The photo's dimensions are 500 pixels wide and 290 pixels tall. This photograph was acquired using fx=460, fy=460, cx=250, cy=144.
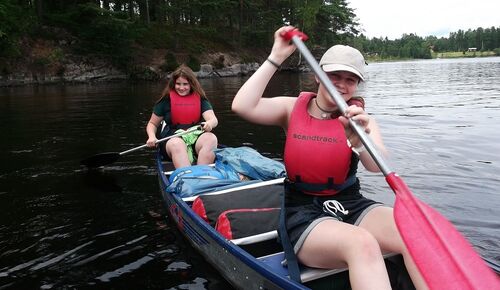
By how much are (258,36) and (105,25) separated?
1750 cm

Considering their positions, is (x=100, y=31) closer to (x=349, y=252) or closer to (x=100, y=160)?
(x=100, y=160)

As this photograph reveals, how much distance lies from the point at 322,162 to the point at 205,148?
10.6 feet

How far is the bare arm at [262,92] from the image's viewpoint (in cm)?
312

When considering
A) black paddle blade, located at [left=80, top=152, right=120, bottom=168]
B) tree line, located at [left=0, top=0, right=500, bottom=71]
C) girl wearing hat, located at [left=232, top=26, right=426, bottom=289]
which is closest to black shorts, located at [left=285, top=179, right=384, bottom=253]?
girl wearing hat, located at [left=232, top=26, right=426, bottom=289]

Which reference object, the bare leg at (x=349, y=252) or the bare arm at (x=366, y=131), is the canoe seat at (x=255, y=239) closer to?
the bare leg at (x=349, y=252)

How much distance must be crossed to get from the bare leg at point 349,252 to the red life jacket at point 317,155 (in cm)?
38

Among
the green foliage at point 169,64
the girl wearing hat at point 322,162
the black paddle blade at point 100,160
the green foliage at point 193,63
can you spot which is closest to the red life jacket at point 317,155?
the girl wearing hat at point 322,162

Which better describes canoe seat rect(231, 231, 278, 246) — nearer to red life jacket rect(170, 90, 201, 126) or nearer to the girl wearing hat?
the girl wearing hat


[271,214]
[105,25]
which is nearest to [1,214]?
[271,214]

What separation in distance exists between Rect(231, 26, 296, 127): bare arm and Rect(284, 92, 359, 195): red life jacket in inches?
7.5

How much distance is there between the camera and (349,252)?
102 inches

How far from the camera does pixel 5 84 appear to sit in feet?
85.7

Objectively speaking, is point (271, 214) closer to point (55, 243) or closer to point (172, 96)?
point (55, 243)

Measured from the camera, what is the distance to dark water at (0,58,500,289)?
440 cm
